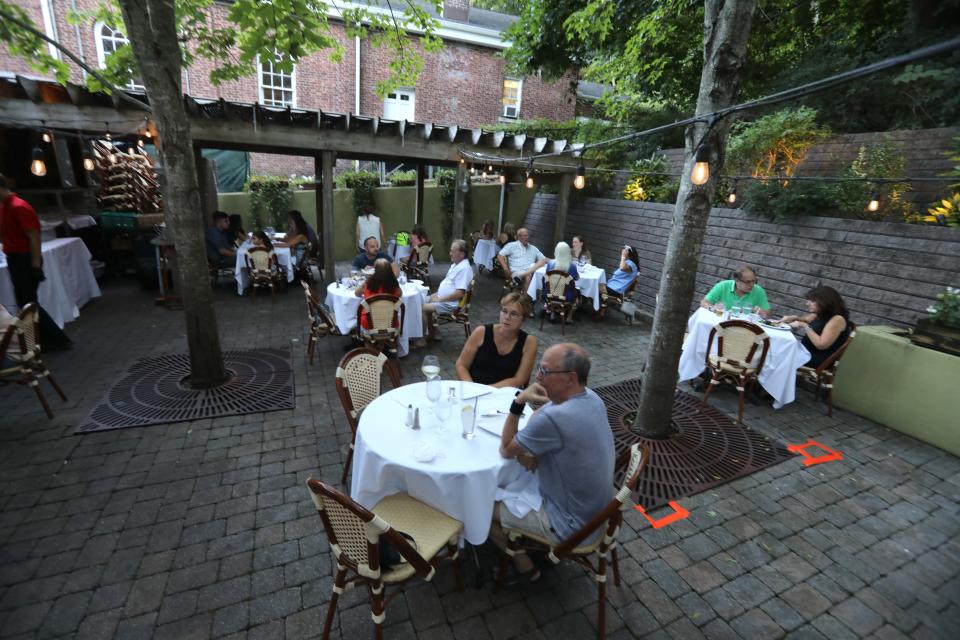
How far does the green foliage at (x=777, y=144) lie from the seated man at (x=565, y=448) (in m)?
7.30

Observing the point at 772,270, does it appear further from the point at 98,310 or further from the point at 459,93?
the point at 459,93

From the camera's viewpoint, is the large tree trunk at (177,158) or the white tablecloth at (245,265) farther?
the white tablecloth at (245,265)

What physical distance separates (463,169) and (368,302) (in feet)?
19.6

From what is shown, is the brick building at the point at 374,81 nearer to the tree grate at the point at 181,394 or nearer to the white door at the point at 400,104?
Result: the white door at the point at 400,104

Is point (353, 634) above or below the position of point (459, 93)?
below

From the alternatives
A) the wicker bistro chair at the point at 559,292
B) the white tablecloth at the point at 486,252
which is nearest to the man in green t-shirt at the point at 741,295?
the wicker bistro chair at the point at 559,292

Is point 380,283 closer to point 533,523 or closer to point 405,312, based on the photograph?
point 405,312

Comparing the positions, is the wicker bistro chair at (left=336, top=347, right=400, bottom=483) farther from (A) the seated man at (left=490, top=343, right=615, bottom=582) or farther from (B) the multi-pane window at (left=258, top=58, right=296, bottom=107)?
(B) the multi-pane window at (left=258, top=58, right=296, bottom=107)


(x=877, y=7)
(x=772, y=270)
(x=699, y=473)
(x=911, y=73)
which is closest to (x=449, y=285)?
(x=699, y=473)

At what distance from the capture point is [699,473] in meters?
3.71

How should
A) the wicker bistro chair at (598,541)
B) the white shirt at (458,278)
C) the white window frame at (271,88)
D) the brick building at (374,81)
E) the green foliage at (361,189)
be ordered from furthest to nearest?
1. the white window frame at (271,88)
2. the brick building at (374,81)
3. the green foliage at (361,189)
4. the white shirt at (458,278)
5. the wicker bistro chair at (598,541)

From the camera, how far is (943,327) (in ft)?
14.3

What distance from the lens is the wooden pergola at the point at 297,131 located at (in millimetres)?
6703

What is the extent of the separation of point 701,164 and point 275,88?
56.2ft
